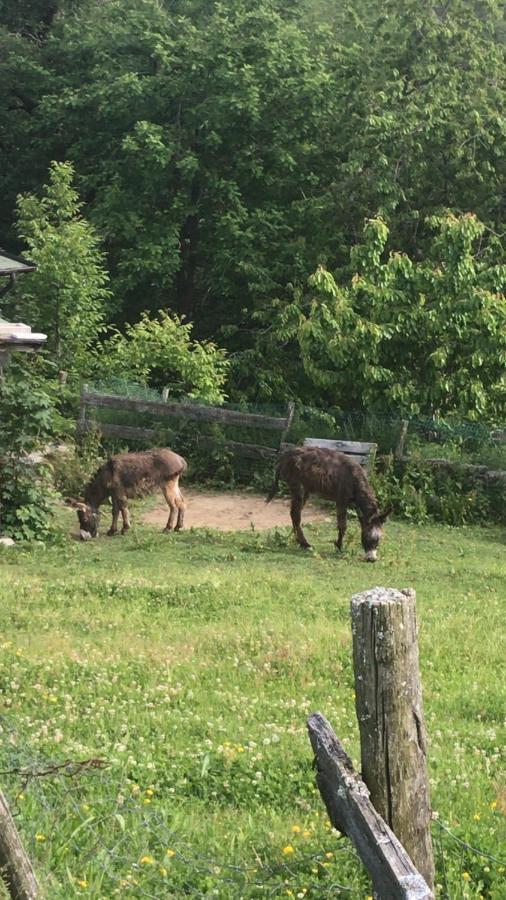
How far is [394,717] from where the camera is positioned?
130 inches

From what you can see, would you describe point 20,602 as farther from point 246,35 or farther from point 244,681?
point 246,35

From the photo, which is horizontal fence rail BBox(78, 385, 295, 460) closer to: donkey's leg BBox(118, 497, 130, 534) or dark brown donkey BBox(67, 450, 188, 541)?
dark brown donkey BBox(67, 450, 188, 541)

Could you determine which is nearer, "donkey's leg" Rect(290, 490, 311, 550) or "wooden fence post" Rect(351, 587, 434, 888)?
"wooden fence post" Rect(351, 587, 434, 888)

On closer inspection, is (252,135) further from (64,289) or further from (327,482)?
(327,482)

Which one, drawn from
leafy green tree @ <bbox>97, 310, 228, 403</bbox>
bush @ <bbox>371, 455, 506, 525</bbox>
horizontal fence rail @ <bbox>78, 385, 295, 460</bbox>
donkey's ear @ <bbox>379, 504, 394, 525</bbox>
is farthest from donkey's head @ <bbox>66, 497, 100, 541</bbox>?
leafy green tree @ <bbox>97, 310, 228, 403</bbox>

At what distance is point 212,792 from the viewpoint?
15.8ft

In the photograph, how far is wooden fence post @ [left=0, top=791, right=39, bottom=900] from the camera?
2982mm

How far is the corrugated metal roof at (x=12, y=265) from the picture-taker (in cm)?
1650

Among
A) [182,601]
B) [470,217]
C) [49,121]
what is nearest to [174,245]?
[49,121]

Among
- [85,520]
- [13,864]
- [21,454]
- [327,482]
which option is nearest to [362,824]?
[13,864]

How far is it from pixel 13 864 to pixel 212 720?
286 centimetres

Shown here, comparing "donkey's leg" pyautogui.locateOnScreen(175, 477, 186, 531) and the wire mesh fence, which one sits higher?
the wire mesh fence

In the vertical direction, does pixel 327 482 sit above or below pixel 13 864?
below

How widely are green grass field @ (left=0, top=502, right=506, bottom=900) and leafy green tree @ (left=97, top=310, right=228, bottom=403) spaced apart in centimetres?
901
